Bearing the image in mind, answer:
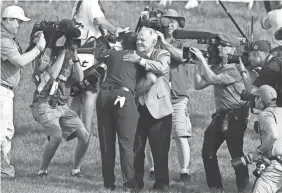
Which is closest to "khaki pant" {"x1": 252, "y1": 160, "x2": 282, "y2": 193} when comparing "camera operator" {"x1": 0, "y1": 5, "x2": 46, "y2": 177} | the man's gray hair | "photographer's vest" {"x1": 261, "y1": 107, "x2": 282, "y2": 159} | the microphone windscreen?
"photographer's vest" {"x1": 261, "y1": 107, "x2": 282, "y2": 159}

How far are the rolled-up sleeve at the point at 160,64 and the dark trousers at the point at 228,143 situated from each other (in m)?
0.86

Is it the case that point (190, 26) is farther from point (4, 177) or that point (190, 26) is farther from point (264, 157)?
point (264, 157)

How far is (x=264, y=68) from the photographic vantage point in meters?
9.76

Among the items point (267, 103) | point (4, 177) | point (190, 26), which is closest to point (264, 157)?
point (267, 103)

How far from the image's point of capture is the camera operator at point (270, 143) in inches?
372

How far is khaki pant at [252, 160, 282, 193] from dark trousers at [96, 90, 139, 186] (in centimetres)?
173

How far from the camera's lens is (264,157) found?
376 inches

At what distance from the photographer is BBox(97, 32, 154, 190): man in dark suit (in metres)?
10.6

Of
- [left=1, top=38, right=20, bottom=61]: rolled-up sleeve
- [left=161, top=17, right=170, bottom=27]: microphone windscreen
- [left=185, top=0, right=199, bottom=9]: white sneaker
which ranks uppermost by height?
[left=185, top=0, right=199, bottom=9]: white sneaker

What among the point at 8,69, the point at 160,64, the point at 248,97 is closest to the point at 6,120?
the point at 8,69

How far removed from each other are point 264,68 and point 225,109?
129 cm

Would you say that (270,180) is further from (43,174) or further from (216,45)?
(43,174)

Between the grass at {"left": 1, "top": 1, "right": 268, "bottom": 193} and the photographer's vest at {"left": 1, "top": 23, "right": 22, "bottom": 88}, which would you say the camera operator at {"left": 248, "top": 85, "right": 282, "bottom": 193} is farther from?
the photographer's vest at {"left": 1, "top": 23, "right": 22, "bottom": 88}

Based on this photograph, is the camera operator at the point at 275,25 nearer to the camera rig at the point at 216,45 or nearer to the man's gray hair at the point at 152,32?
the camera rig at the point at 216,45
